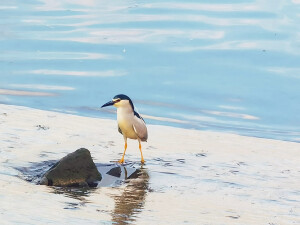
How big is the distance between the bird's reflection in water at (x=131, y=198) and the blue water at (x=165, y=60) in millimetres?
4942

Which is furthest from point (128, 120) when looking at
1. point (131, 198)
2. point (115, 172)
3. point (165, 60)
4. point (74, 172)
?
point (165, 60)

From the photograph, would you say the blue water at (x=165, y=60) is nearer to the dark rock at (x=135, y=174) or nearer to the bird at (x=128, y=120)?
the bird at (x=128, y=120)

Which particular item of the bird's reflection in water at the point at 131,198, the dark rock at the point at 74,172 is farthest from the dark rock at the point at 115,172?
the dark rock at the point at 74,172

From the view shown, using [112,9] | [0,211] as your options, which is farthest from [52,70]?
[0,211]

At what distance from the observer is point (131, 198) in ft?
36.2

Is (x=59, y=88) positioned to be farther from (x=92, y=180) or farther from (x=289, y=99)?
(x=92, y=180)

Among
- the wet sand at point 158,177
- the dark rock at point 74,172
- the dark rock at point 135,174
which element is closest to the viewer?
the wet sand at point 158,177

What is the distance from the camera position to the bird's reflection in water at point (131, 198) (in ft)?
33.0

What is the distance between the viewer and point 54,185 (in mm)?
11297

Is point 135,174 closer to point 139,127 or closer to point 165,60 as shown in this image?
point 139,127

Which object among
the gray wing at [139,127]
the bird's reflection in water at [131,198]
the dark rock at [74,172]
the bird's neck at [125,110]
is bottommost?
the bird's reflection in water at [131,198]

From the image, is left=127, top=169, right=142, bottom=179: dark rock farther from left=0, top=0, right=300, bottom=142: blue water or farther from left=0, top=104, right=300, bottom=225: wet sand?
left=0, top=0, right=300, bottom=142: blue water

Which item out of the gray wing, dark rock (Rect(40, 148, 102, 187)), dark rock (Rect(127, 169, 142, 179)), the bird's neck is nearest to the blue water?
the gray wing

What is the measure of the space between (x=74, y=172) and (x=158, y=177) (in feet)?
4.77
